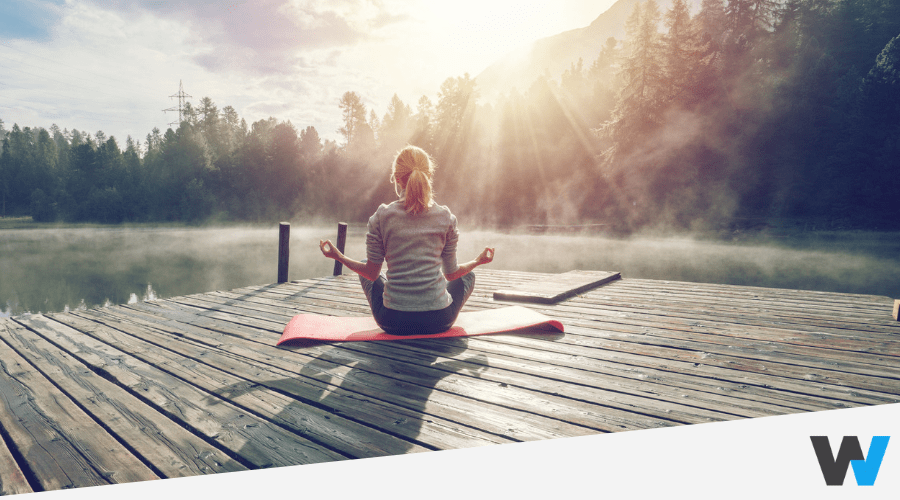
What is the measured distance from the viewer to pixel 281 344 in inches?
137

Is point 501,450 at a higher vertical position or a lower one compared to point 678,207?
lower

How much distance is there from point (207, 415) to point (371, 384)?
2.67ft

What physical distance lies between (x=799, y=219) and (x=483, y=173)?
61.9ft

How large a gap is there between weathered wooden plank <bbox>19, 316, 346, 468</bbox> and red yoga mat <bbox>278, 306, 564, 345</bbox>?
89 cm

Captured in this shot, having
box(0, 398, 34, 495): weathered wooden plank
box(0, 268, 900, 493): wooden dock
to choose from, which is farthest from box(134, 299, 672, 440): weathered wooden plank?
box(0, 398, 34, 495): weathered wooden plank

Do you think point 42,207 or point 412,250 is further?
point 42,207

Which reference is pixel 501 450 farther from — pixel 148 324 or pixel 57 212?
pixel 57 212

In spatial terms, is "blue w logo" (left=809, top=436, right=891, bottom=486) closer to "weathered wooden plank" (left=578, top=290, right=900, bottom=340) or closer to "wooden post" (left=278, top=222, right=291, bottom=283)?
"weathered wooden plank" (left=578, top=290, right=900, bottom=340)

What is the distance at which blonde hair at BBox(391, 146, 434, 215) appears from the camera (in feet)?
9.82

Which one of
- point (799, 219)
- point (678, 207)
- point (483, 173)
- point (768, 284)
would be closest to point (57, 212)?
point (483, 173)

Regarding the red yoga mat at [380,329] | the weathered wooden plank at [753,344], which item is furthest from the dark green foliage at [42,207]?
the weathered wooden plank at [753,344]

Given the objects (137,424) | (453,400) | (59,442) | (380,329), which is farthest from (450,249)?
(59,442)

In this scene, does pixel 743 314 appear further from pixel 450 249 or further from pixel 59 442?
pixel 59 442

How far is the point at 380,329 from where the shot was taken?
3.80 meters
